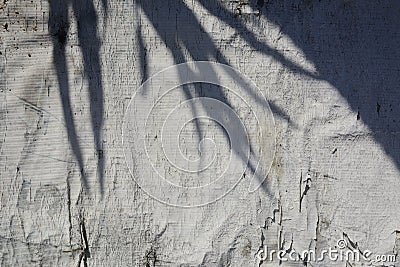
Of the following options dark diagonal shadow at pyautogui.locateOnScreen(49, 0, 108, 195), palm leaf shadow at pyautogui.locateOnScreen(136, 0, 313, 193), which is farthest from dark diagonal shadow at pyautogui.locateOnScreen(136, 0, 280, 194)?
dark diagonal shadow at pyautogui.locateOnScreen(49, 0, 108, 195)

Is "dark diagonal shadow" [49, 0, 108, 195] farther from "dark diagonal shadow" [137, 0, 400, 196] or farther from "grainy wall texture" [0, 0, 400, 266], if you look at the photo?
"dark diagonal shadow" [137, 0, 400, 196]

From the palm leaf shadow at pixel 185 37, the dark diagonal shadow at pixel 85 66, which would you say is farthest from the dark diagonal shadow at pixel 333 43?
the dark diagonal shadow at pixel 85 66

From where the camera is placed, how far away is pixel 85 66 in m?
1.22

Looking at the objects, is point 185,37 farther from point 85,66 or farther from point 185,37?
point 85,66

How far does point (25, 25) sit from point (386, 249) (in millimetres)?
966

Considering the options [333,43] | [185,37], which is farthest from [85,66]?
[333,43]

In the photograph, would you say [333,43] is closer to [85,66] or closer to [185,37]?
[185,37]

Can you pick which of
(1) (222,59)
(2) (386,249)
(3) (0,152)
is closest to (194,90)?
(1) (222,59)

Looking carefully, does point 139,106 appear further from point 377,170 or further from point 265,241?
point 377,170

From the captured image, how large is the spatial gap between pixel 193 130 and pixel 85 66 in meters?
0.28

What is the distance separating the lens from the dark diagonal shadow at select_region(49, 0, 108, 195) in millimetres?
1221

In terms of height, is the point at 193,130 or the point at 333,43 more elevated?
the point at 333,43

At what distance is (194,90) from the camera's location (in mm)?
1238

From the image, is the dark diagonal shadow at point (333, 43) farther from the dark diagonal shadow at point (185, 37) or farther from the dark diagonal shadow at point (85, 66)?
the dark diagonal shadow at point (85, 66)
